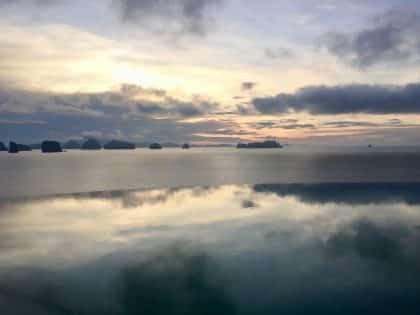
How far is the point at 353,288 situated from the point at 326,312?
10.2 ft

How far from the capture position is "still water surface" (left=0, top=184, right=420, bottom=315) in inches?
547

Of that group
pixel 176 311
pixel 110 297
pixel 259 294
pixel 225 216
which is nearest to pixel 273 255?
pixel 259 294

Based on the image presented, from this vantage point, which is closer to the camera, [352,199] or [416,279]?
[416,279]

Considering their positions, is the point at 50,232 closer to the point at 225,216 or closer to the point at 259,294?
the point at 225,216

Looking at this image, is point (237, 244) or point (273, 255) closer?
point (273, 255)

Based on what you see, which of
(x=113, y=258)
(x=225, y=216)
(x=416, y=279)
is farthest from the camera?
(x=225, y=216)

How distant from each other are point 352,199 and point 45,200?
130 ft

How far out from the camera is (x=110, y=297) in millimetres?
14328

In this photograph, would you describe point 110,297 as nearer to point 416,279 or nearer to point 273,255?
point 273,255

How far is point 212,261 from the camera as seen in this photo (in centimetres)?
1878

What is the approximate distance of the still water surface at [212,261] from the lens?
547 inches

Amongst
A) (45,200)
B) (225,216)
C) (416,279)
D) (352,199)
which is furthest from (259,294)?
(45,200)

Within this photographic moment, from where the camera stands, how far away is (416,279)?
15914mm

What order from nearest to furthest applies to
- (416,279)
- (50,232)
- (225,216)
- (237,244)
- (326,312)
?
(326,312)
(416,279)
(237,244)
(50,232)
(225,216)
